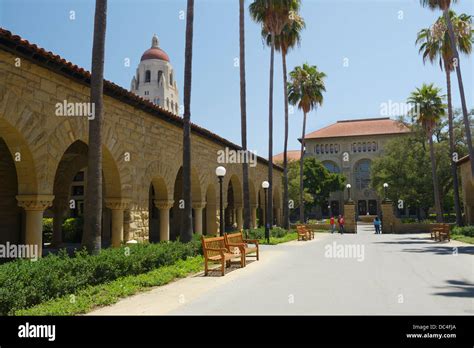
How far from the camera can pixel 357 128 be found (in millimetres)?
72812

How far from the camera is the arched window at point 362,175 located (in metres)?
71.4

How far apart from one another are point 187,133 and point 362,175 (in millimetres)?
61730

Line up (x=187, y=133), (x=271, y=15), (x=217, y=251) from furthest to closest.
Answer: (x=271, y=15), (x=187, y=133), (x=217, y=251)

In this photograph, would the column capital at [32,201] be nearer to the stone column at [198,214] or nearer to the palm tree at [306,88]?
the stone column at [198,214]

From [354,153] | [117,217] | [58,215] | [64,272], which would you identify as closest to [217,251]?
[117,217]

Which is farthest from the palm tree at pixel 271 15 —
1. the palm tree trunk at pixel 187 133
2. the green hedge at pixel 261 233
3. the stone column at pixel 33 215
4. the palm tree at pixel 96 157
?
the stone column at pixel 33 215

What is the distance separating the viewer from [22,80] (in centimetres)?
908

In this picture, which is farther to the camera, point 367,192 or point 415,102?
point 367,192

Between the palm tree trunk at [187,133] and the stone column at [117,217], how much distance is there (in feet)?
7.11

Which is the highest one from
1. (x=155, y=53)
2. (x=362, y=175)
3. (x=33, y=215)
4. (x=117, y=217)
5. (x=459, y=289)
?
(x=155, y=53)

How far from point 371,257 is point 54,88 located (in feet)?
37.9

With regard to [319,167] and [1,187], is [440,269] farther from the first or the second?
[319,167]

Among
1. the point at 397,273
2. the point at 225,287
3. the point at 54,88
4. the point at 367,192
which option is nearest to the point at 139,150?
the point at 54,88

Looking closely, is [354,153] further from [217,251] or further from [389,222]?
[217,251]
